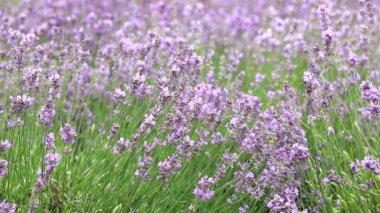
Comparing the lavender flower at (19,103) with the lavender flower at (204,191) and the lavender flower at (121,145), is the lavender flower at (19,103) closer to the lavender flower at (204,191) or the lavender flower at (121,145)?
the lavender flower at (121,145)

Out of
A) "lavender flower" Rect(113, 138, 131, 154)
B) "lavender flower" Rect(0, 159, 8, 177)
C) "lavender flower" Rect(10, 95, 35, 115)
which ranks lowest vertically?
"lavender flower" Rect(0, 159, 8, 177)

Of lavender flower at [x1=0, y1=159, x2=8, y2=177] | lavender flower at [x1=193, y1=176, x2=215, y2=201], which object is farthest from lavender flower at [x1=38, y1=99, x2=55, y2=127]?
lavender flower at [x1=193, y1=176, x2=215, y2=201]

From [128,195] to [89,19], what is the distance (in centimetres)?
282

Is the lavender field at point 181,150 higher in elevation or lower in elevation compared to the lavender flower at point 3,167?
higher

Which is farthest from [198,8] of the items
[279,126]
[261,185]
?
[261,185]

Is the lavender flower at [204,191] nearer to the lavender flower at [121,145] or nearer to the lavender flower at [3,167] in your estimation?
the lavender flower at [121,145]

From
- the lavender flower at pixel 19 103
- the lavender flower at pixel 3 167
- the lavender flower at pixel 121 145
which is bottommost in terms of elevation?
the lavender flower at pixel 3 167

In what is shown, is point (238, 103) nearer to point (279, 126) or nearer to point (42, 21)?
point (279, 126)

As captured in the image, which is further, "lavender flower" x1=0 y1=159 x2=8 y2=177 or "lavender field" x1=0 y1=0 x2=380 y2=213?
"lavender field" x1=0 y1=0 x2=380 y2=213

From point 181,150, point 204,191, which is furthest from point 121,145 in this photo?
point 204,191

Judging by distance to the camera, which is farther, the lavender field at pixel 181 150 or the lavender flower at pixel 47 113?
the lavender field at pixel 181 150

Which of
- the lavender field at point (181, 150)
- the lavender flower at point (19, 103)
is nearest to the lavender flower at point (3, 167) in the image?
the lavender field at point (181, 150)

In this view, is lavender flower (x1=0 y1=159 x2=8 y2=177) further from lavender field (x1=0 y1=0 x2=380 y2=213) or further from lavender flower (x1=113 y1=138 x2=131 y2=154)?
lavender flower (x1=113 y1=138 x2=131 y2=154)

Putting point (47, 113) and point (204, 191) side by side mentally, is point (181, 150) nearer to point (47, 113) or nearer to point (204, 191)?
point (204, 191)
